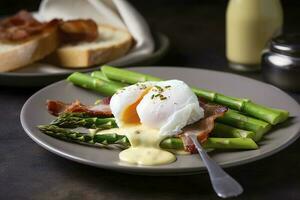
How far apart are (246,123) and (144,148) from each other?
0.31 metres

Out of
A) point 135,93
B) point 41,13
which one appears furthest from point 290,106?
point 41,13

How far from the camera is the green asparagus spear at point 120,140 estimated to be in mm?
1651

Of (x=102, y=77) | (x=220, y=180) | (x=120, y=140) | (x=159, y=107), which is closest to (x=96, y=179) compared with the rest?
(x=120, y=140)

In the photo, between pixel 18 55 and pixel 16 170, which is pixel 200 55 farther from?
pixel 16 170

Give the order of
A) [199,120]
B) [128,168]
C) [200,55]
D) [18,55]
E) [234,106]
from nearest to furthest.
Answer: [128,168]
[199,120]
[234,106]
[18,55]
[200,55]

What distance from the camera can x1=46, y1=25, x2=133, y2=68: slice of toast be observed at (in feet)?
8.30

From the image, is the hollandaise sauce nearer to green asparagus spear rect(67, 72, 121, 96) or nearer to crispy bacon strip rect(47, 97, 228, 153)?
crispy bacon strip rect(47, 97, 228, 153)

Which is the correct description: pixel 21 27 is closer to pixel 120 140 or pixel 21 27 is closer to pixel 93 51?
pixel 93 51

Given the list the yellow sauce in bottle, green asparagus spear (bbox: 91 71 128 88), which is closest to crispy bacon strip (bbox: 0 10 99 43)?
green asparagus spear (bbox: 91 71 128 88)

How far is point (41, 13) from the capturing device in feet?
9.66

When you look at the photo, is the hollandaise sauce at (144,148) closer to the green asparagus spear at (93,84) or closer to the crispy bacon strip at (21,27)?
the green asparagus spear at (93,84)

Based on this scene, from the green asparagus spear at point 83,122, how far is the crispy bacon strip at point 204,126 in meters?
0.22

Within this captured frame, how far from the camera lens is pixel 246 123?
5.80 feet

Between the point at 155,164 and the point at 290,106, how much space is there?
0.57 meters
